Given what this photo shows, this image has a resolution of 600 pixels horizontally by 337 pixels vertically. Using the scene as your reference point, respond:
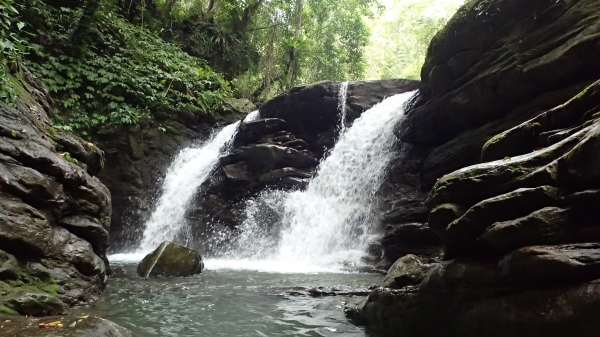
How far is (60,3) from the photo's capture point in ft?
54.0

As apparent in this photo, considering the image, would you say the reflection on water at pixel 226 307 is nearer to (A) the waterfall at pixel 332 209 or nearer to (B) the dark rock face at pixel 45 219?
(B) the dark rock face at pixel 45 219

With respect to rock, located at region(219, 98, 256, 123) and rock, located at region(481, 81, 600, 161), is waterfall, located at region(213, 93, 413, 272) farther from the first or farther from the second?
rock, located at region(219, 98, 256, 123)

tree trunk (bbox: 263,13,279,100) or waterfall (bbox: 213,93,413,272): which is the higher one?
tree trunk (bbox: 263,13,279,100)

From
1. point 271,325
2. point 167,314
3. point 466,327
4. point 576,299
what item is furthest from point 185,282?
point 576,299

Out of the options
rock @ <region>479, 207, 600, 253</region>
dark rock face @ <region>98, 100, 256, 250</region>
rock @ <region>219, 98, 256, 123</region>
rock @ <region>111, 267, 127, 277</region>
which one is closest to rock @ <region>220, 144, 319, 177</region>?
dark rock face @ <region>98, 100, 256, 250</region>

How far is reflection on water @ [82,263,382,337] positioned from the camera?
5137 mm

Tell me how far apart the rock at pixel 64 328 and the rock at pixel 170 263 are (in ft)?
15.4

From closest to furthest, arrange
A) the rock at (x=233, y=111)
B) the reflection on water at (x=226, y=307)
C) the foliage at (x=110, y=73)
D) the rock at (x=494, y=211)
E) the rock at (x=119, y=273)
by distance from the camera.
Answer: the rock at (x=494, y=211), the reflection on water at (x=226, y=307), the rock at (x=119, y=273), the foliage at (x=110, y=73), the rock at (x=233, y=111)

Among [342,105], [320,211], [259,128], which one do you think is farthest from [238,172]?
[342,105]

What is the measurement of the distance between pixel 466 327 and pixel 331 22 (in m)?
25.0

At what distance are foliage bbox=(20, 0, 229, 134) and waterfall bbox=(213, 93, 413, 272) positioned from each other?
21.3 ft

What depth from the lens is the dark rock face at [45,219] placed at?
203 inches

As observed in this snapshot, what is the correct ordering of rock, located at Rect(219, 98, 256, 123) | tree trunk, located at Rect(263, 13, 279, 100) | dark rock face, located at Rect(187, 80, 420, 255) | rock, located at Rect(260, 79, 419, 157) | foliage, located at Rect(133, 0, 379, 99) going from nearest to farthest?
dark rock face, located at Rect(187, 80, 420, 255)
rock, located at Rect(260, 79, 419, 157)
rock, located at Rect(219, 98, 256, 123)
foliage, located at Rect(133, 0, 379, 99)
tree trunk, located at Rect(263, 13, 279, 100)

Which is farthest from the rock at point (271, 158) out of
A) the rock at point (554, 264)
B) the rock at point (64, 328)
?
the rock at point (554, 264)
